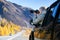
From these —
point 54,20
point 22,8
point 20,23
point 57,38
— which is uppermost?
point 22,8

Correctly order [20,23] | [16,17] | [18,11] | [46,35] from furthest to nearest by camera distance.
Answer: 1. [18,11]
2. [16,17]
3. [20,23]
4. [46,35]

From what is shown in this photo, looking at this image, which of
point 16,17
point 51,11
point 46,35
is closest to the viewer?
point 46,35

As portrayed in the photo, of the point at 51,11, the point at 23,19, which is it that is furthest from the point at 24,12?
the point at 51,11

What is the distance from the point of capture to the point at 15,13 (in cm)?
9562

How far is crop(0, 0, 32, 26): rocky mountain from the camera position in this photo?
83.5 meters

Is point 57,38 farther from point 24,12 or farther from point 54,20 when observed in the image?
point 24,12

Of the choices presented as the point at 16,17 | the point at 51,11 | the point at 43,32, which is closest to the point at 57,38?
the point at 43,32

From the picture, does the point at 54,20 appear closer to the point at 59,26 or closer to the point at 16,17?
the point at 59,26

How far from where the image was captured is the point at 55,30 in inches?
132

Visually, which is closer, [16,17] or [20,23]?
[20,23]

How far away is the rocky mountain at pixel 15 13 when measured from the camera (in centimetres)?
8348

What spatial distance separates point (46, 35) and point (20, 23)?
80.6 metres

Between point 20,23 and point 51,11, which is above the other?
point 20,23

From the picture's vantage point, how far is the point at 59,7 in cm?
352
